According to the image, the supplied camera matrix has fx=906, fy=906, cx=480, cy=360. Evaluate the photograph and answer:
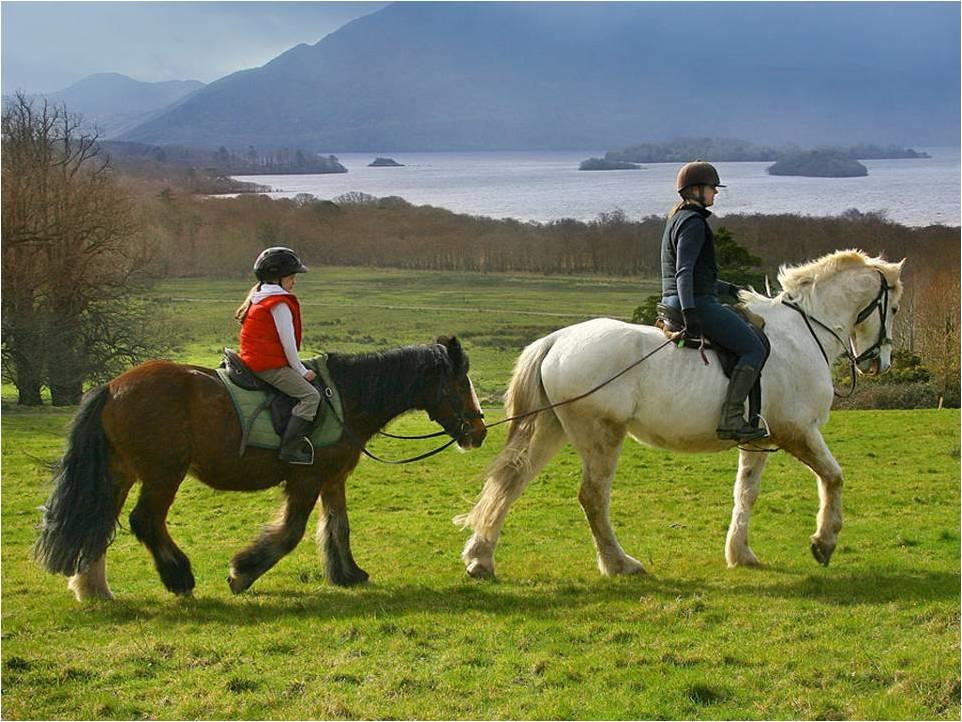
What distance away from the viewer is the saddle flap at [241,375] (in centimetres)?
736

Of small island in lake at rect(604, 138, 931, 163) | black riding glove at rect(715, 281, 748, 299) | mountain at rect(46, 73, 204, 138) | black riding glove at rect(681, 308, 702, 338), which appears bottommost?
black riding glove at rect(681, 308, 702, 338)

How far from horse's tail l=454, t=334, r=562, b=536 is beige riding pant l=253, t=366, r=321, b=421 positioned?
5.72ft

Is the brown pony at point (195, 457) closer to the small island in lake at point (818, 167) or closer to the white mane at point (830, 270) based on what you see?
the white mane at point (830, 270)

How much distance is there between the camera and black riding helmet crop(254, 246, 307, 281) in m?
7.29

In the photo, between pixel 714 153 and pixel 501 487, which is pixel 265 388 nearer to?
pixel 501 487

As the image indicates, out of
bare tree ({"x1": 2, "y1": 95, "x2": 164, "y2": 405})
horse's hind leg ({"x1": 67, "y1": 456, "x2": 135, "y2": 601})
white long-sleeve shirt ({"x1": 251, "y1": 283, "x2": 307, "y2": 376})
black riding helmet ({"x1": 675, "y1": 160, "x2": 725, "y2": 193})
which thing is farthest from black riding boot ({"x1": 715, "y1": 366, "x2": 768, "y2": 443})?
bare tree ({"x1": 2, "y1": 95, "x2": 164, "y2": 405})

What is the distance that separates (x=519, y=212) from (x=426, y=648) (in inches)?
2356

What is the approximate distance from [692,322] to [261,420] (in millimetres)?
3791

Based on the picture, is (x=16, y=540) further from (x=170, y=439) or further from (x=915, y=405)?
(x=915, y=405)

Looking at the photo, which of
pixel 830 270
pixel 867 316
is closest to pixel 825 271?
pixel 830 270

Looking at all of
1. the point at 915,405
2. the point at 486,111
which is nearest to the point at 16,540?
the point at 915,405

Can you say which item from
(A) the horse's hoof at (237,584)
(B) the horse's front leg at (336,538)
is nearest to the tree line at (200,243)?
(B) the horse's front leg at (336,538)

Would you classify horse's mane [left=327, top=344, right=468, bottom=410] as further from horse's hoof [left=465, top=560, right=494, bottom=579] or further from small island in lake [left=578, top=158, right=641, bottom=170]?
small island in lake [left=578, top=158, right=641, bottom=170]

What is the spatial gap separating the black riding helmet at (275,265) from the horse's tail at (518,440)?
7.48 ft
